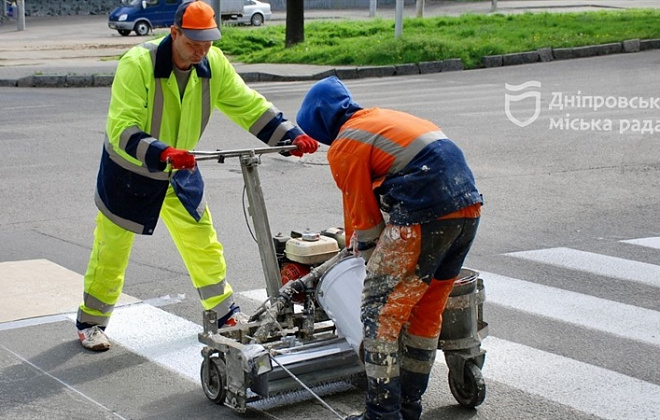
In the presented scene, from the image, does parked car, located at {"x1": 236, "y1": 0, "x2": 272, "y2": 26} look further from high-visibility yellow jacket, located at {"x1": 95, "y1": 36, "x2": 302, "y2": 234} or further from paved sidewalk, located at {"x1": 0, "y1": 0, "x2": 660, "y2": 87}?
high-visibility yellow jacket, located at {"x1": 95, "y1": 36, "x2": 302, "y2": 234}

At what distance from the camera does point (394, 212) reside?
187 inches

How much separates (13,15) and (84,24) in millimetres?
3706

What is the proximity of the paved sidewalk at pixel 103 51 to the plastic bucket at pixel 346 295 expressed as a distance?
1610cm

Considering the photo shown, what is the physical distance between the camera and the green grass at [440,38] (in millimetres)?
22469

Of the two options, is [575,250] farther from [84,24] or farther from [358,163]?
[84,24]

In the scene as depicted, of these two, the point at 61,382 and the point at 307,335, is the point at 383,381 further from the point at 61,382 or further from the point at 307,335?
the point at 61,382

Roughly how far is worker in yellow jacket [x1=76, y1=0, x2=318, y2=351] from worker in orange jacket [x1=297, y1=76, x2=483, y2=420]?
3.70 ft

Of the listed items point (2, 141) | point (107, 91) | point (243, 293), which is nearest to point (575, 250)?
point (243, 293)

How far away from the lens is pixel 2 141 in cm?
1355

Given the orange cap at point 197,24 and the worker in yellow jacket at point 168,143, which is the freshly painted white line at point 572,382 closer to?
the worker in yellow jacket at point 168,143

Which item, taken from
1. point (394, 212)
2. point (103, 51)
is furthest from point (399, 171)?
point (103, 51)

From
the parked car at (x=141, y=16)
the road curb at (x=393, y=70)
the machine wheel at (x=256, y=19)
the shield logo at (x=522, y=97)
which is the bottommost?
the machine wheel at (x=256, y=19)

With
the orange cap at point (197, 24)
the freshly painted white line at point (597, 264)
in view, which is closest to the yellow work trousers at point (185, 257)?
the orange cap at point (197, 24)

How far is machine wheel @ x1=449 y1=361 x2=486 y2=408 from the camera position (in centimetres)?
527
